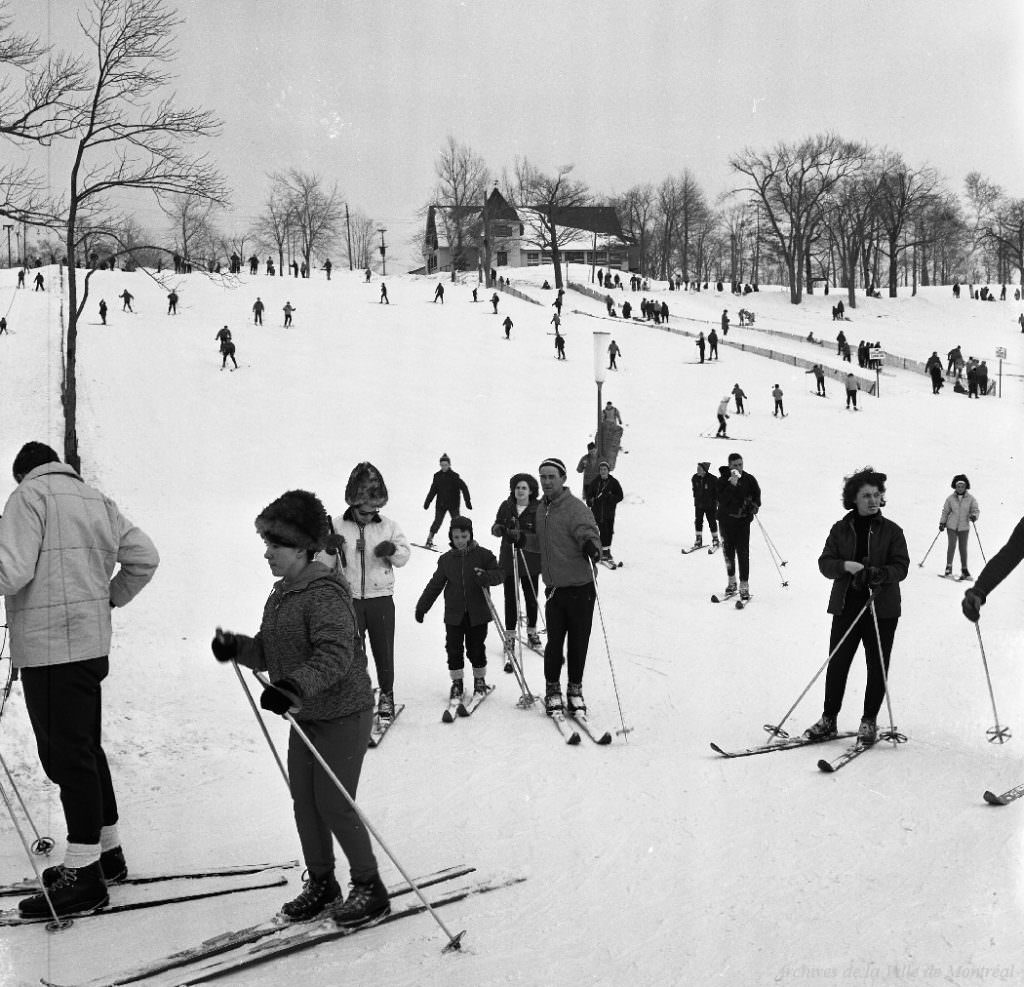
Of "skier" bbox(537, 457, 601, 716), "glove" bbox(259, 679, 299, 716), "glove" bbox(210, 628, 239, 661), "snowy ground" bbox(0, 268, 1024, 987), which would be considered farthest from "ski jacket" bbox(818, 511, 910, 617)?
"glove" bbox(210, 628, 239, 661)

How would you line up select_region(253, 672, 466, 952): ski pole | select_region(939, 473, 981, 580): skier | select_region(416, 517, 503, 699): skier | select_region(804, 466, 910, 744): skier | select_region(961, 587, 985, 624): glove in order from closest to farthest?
select_region(253, 672, 466, 952): ski pole < select_region(961, 587, 985, 624): glove < select_region(804, 466, 910, 744): skier < select_region(416, 517, 503, 699): skier < select_region(939, 473, 981, 580): skier

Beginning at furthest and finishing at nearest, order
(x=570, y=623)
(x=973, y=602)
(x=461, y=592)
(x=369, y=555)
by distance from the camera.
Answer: (x=461, y=592)
(x=570, y=623)
(x=369, y=555)
(x=973, y=602)

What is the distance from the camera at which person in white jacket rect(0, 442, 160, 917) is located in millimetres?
3652

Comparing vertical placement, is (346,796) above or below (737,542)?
above

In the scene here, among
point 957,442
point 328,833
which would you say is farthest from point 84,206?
point 957,442

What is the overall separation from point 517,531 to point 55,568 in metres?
4.66

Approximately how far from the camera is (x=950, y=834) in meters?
4.32

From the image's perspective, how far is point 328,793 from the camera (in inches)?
139

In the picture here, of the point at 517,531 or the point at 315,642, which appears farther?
the point at 517,531

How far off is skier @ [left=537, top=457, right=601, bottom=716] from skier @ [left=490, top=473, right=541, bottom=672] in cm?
116

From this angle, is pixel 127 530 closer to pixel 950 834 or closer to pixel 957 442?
pixel 950 834

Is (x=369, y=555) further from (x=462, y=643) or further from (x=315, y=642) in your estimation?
(x=315, y=642)

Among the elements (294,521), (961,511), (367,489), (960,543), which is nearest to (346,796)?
(294,521)

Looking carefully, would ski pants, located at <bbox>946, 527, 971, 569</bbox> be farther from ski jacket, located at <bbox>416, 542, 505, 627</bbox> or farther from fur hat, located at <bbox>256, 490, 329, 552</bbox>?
fur hat, located at <bbox>256, 490, 329, 552</bbox>
